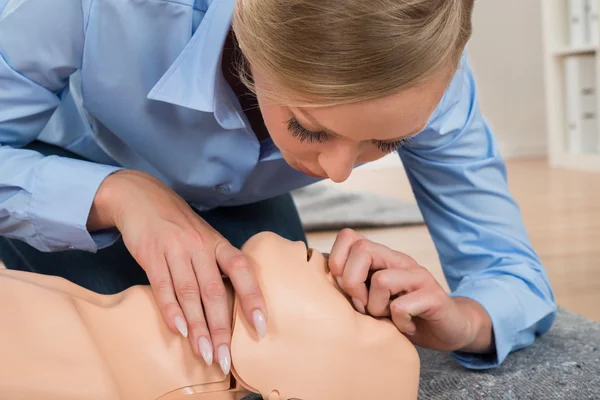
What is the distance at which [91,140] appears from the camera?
52.9 inches

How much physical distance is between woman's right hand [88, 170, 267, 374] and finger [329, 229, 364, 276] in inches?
3.7

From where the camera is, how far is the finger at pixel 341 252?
2.72 ft

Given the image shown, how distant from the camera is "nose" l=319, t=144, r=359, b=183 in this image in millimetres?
857

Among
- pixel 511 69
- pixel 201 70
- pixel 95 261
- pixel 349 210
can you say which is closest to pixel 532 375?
pixel 201 70

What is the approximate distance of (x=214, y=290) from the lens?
780mm

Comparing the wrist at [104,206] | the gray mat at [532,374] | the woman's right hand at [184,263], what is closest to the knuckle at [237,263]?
the woman's right hand at [184,263]

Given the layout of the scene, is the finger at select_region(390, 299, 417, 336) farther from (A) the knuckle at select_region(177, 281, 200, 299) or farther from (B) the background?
(B) the background

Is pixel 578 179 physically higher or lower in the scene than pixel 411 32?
lower

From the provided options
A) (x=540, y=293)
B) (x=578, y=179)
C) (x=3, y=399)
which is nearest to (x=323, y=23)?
(x=3, y=399)

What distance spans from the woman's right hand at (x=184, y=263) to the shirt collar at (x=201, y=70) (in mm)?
129

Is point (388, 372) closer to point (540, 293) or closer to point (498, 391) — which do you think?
point (498, 391)

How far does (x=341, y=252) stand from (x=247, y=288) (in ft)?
0.42

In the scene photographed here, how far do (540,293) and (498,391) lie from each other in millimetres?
242

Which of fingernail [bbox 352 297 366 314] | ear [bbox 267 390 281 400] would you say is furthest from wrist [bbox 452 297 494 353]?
ear [bbox 267 390 281 400]
